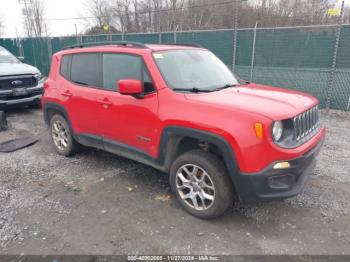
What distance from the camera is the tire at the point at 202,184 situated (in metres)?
2.96

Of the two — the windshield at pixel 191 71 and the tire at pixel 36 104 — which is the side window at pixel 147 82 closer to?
the windshield at pixel 191 71

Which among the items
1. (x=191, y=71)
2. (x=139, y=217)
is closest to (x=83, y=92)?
(x=191, y=71)

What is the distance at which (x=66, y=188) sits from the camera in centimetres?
393

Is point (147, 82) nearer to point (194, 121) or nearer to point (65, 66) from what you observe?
point (194, 121)

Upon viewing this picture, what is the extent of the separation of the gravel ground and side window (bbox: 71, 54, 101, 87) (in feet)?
4.47

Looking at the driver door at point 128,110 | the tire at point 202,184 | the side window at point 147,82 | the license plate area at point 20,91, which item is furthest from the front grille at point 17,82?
the tire at point 202,184

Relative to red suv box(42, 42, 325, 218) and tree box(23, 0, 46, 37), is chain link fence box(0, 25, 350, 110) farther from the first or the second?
tree box(23, 0, 46, 37)

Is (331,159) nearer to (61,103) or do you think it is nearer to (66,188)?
(66,188)

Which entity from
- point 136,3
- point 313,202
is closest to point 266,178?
point 313,202

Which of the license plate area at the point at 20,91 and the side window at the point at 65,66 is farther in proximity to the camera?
the license plate area at the point at 20,91

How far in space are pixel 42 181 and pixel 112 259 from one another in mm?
2070

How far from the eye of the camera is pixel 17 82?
766cm

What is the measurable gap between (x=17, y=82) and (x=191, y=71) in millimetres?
5926

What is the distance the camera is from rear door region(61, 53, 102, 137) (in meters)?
4.18
